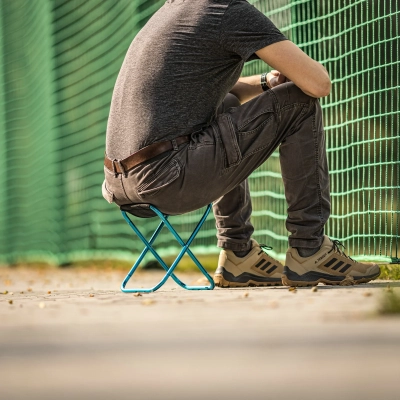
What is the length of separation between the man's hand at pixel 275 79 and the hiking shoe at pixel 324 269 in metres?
0.80

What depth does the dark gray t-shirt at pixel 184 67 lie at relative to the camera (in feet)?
15.6

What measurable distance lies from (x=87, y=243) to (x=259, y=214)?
3.37m

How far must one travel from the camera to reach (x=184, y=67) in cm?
487

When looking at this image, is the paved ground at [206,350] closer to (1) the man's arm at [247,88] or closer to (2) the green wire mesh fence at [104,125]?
(1) the man's arm at [247,88]

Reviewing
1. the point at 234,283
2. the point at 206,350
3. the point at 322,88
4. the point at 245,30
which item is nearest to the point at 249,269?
the point at 234,283

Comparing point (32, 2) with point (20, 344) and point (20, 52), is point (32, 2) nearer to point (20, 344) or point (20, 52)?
point (20, 52)

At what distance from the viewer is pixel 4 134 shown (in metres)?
12.7

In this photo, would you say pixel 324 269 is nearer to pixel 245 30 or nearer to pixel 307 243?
pixel 307 243

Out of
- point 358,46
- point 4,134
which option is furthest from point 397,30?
point 4,134

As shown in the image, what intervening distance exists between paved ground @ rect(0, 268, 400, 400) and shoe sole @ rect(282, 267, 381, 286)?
680 millimetres

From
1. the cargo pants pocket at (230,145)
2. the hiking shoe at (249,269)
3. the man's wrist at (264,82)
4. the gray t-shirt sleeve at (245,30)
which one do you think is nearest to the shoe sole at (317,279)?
the hiking shoe at (249,269)

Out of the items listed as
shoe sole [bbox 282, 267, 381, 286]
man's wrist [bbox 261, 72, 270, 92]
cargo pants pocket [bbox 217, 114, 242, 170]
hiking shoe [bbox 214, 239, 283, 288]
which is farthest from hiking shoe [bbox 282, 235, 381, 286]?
man's wrist [bbox 261, 72, 270, 92]

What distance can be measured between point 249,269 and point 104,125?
14.5 feet

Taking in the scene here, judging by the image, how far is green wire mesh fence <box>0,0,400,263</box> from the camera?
6324 millimetres
